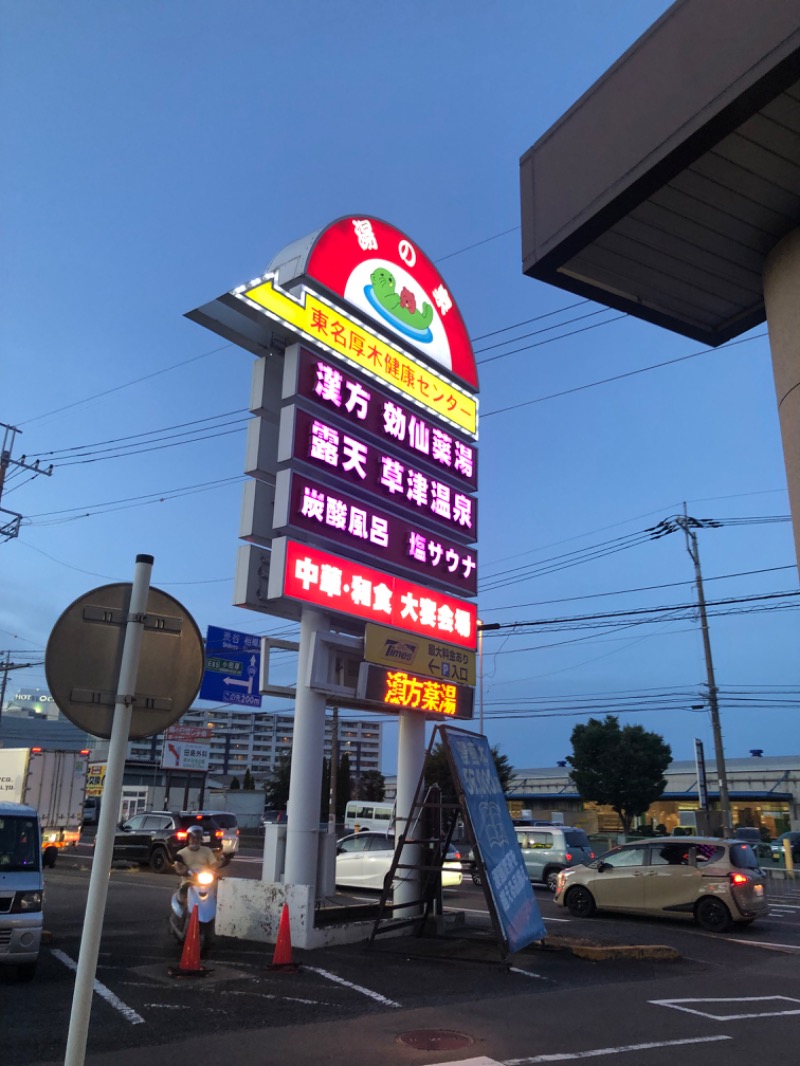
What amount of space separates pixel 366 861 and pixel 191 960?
36.9 feet

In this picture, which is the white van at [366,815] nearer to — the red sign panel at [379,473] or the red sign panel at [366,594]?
the red sign panel at [366,594]

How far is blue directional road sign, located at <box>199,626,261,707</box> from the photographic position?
88.1 feet

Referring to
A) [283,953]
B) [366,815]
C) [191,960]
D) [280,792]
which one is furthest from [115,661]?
[280,792]

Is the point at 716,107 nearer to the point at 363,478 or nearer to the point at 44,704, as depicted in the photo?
the point at 363,478

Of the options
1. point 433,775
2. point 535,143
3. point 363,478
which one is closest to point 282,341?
point 363,478

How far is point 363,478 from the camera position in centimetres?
1338

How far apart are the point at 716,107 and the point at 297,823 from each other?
10521mm

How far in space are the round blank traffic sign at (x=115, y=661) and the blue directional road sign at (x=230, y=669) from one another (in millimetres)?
22738

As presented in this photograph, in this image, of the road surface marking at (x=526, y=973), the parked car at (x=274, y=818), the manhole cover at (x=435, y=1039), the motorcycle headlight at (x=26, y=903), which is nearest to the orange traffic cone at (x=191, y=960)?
the motorcycle headlight at (x=26, y=903)

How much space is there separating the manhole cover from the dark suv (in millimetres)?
18419

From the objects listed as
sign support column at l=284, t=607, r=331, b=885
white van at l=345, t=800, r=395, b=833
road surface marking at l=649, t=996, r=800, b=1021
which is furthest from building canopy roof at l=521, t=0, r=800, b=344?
white van at l=345, t=800, r=395, b=833

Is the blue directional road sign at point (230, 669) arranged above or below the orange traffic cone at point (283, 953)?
above

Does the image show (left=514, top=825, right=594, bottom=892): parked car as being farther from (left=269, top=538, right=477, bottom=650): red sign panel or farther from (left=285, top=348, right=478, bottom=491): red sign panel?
(left=285, top=348, right=478, bottom=491): red sign panel

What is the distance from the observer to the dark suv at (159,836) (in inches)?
976
